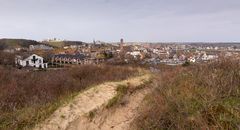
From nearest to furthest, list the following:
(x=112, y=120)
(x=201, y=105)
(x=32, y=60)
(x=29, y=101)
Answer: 1. (x=201, y=105)
2. (x=112, y=120)
3. (x=29, y=101)
4. (x=32, y=60)

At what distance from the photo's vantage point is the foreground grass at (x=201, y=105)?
5235 mm

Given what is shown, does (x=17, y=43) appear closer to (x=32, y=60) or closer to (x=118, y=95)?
(x=32, y=60)

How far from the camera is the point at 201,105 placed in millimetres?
5848

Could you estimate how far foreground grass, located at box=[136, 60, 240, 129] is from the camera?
5.23 metres

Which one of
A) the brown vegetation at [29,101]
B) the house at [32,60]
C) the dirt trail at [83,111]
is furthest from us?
the house at [32,60]

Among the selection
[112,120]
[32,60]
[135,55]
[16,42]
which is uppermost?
[16,42]

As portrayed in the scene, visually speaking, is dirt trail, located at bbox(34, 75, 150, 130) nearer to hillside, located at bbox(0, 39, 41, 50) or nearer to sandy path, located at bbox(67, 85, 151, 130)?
sandy path, located at bbox(67, 85, 151, 130)

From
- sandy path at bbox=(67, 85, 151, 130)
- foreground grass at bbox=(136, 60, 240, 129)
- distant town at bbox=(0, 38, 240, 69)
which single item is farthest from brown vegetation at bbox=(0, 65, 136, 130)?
distant town at bbox=(0, 38, 240, 69)

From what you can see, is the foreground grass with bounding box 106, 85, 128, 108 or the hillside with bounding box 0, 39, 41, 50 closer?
the foreground grass with bounding box 106, 85, 128, 108

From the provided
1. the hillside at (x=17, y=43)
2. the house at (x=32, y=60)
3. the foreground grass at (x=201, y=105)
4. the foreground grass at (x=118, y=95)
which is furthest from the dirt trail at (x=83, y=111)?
the hillside at (x=17, y=43)

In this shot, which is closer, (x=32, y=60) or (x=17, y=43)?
(x=32, y=60)

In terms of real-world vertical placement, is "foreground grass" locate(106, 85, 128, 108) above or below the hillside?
below

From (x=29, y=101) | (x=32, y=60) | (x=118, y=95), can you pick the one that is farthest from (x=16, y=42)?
(x=118, y=95)

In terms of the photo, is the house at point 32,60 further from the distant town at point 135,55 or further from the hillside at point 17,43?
the hillside at point 17,43
